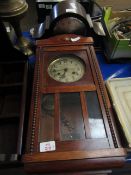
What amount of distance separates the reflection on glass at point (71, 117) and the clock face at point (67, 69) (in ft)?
0.29

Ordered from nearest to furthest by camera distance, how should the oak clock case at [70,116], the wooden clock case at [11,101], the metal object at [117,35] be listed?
the oak clock case at [70,116] < the wooden clock case at [11,101] < the metal object at [117,35]

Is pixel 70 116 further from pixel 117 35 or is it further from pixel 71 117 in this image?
pixel 117 35

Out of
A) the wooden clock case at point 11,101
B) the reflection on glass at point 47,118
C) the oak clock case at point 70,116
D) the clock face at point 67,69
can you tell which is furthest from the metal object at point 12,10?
the reflection on glass at point 47,118

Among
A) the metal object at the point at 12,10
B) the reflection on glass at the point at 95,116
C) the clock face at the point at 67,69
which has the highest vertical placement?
the metal object at the point at 12,10

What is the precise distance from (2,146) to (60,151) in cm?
30

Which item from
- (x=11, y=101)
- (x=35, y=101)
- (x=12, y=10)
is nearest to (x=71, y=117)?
(x=35, y=101)

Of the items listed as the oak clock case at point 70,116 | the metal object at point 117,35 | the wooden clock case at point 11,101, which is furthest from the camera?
the metal object at point 117,35

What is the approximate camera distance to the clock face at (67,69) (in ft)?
2.47

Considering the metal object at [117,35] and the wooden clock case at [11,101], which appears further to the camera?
the metal object at [117,35]

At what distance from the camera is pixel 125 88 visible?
0.82 meters

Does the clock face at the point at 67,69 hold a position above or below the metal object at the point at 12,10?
below

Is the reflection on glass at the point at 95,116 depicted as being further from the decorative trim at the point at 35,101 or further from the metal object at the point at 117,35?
the metal object at the point at 117,35

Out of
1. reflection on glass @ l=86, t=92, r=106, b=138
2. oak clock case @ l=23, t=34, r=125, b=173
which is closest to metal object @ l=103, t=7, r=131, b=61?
oak clock case @ l=23, t=34, r=125, b=173

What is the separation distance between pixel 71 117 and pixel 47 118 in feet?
0.27
